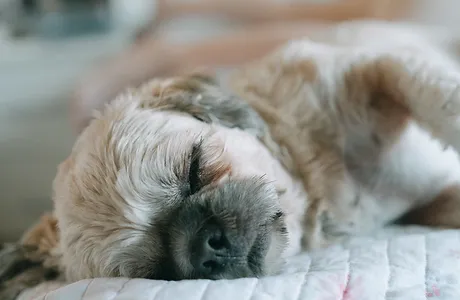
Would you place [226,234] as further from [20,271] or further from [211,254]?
[20,271]

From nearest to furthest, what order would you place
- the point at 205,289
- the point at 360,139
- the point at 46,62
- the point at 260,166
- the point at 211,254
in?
the point at 205,289 → the point at 211,254 → the point at 260,166 → the point at 360,139 → the point at 46,62

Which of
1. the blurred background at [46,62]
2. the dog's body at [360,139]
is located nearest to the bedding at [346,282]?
the dog's body at [360,139]

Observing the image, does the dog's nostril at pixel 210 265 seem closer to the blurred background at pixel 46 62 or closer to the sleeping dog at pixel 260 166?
the sleeping dog at pixel 260 166

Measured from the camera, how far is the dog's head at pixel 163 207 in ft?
3.46

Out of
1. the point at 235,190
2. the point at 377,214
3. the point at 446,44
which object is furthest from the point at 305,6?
the point at 235,190

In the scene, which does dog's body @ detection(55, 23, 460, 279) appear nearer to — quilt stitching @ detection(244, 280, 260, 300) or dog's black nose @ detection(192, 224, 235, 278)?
dog's black nose @ detection(192, 224, 235, 278)

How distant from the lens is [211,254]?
3.35 ft

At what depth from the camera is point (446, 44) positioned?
196 centimetres

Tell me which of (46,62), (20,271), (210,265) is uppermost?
(210,265)

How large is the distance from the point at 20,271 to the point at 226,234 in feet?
1.94

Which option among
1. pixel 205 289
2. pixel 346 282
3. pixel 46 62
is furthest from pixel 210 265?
pixel 46 62

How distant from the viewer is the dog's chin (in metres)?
1.03

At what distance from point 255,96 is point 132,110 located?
1.41 feet

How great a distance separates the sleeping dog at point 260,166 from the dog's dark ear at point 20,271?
7 centimetres
